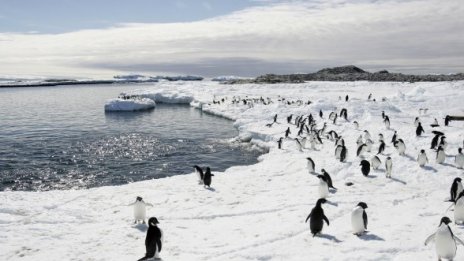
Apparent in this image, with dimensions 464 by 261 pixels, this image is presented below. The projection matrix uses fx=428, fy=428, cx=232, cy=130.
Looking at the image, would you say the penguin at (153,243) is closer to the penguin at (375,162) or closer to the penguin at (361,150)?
the penguin at (375,162)

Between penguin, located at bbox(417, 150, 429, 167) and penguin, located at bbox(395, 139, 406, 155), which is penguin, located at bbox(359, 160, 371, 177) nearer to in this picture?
penguin, located at bbox(417, 150, 429, 167)

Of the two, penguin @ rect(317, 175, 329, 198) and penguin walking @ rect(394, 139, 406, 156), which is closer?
penguin @ rect(317, 175, 329, 198)

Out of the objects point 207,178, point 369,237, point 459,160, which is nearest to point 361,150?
point 459,160

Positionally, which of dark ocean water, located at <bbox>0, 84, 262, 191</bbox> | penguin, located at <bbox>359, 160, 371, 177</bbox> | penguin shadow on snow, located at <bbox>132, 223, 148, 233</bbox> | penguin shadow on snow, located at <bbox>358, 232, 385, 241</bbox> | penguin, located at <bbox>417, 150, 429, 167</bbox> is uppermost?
penguin, located at <bbox>417, 150, 429, 167</bbox>

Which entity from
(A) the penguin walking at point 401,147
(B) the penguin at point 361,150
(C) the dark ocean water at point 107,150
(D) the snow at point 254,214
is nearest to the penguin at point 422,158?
(D) the snow at point 254,214

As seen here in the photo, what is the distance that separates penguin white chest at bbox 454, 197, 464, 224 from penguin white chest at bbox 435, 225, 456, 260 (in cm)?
236

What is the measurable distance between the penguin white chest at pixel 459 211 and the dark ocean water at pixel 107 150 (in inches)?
504

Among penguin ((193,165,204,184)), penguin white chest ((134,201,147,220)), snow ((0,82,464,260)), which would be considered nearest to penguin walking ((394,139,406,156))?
snow ((0,82,464,260))

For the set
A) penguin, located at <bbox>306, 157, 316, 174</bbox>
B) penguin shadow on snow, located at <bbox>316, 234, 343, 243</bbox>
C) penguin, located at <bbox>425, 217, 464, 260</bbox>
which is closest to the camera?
penguin, located at <bbox>425, 217, 464, 260</bbox>

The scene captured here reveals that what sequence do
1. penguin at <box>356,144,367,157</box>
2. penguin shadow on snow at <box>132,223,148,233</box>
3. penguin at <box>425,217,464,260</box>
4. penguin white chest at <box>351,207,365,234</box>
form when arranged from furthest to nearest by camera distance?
1. penguin at <box>356,144,367,157</box>
2. penguin shadow on snow at <box>132,223,148,233</box>
3. penguin white chest at <box>351,207,365,234</box>
4. penguin at <box>425,217,464,260</box>

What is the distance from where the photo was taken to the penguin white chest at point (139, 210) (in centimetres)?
1143

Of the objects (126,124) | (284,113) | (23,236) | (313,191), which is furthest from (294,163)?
(126,124)

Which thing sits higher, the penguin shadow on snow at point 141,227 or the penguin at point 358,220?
the penguin at point 358,220

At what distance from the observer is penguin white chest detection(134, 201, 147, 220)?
11427 millimetres
